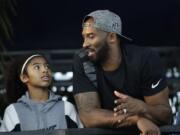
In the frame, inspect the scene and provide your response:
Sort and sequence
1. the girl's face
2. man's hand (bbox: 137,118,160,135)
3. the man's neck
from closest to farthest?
man's hand (bbox: 137,118,160,135) → the man's neck → the girl's face

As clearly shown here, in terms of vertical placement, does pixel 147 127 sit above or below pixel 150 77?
below

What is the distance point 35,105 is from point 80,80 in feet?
1.70

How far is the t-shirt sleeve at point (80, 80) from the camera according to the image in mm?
4316

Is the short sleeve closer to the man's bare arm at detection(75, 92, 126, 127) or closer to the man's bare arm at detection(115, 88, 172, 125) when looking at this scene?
the man's bare arm at detection(75, 92, 126, 127)

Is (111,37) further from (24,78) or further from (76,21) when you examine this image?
(76,21)

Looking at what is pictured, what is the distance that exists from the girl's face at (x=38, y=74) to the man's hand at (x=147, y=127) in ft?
3.22

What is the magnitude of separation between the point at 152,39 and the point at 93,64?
383 cm

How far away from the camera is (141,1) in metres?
7.31

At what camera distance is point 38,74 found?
4883 mm

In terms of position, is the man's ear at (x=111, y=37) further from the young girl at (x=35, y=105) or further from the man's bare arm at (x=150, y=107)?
the young girl at (x=35, y=105)

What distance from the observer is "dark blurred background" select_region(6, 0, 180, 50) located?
738 cm

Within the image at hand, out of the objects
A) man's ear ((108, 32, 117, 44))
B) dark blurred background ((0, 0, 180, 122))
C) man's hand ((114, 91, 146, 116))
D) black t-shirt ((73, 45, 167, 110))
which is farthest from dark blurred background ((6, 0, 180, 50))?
man's hand ((114, 91, 146, 116))

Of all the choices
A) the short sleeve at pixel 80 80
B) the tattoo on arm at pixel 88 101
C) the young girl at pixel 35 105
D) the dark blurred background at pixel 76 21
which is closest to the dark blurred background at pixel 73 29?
the dark blurred background at pixel 76 21

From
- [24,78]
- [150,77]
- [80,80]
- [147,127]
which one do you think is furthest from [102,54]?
[24,78]
